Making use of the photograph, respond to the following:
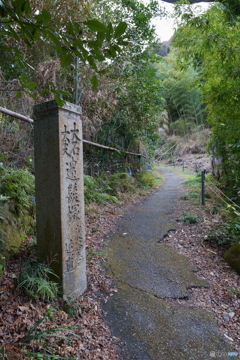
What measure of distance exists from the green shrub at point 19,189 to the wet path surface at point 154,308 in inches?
52.8

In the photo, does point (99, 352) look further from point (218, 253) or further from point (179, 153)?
point (179, 153)

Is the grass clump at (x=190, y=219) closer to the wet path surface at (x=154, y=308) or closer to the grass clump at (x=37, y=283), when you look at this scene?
the wet path surface at (x=154, y=308)

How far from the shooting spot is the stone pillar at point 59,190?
2107 millimetres

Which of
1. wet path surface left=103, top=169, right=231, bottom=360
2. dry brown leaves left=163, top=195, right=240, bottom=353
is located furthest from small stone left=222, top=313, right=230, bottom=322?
wet path surface left=103, top=169, right=231, bottom=360

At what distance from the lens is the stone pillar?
6.91 ft

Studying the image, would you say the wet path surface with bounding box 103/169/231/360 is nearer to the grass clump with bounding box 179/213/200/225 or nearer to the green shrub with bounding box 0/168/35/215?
the grass clump with bounding box 179/213/200/225

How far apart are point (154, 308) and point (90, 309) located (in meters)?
0.66

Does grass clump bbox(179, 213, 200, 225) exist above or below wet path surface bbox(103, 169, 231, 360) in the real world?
above

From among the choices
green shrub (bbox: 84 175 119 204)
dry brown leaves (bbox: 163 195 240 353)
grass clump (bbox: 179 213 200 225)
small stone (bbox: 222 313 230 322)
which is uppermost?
green shrub (bbox: 84 175 119 204)

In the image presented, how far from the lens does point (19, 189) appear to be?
113 inches

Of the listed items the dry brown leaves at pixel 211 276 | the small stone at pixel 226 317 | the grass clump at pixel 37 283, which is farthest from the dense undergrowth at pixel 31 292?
the small stone at pixel 226 317

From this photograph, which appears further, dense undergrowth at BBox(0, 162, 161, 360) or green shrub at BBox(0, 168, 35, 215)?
green shrub at BBox(0, 168, 35, 215)

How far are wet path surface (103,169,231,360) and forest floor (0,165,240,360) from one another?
4.3 inches

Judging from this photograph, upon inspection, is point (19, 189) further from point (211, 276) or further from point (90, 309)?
point (211, 276)
